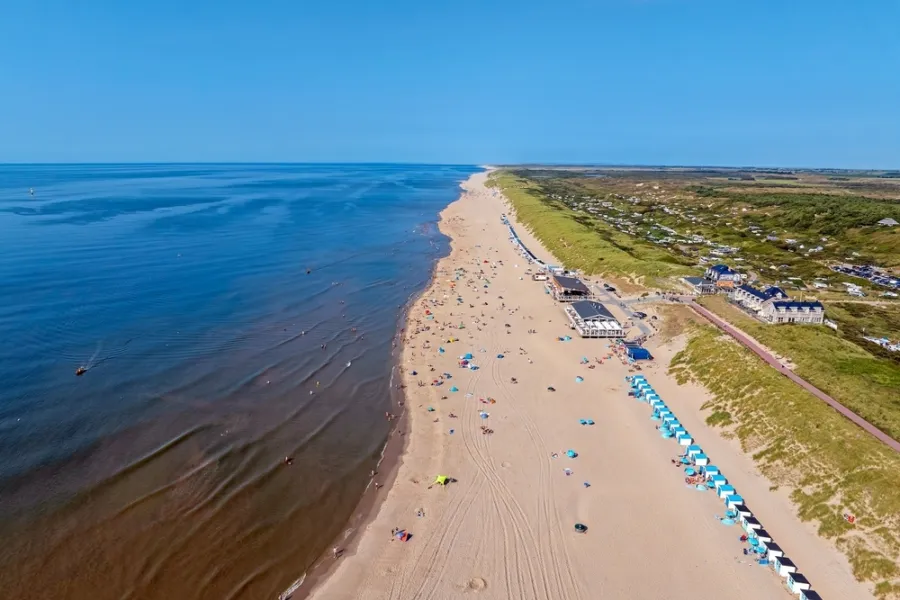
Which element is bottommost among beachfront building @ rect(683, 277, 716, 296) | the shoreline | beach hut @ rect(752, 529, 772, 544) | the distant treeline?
the shoreline

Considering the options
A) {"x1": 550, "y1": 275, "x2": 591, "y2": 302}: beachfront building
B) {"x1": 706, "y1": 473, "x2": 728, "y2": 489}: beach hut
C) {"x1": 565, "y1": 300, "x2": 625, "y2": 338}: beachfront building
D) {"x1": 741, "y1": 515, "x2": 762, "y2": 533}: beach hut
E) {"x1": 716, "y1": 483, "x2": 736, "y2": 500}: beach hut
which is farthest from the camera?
{"x1": 550, "y1": 275, "x2": 591, "y2": 302}: beachfront building

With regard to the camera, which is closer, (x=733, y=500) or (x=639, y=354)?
(x=733, y=500)

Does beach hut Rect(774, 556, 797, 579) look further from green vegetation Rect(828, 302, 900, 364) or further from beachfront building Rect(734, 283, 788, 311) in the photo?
beachfront building Rect(734, 283, 788, 311)

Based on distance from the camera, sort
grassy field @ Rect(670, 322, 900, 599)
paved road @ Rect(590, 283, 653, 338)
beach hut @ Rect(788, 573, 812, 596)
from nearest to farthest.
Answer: beach hut @ Rect(788, 573, 812, 596) < grassy field @ Rect(670, 322, 900, 599) < paved road @ Rect(590, 283, 653, 338)

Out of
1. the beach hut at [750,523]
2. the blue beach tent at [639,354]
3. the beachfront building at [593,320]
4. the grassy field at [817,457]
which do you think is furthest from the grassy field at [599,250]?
the beach hut at [750,523]

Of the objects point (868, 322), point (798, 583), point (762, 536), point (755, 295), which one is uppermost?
point (755, 295)

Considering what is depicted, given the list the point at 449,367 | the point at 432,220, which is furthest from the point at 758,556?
the point at 432,220

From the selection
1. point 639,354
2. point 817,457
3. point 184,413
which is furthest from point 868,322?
point 184,413

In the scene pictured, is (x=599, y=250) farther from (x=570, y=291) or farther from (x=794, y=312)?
(x=794, y=312)

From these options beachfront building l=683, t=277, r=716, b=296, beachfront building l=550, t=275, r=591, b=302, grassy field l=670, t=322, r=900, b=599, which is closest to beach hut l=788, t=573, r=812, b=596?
grassy field l=670, t=322, r=900, b=599
